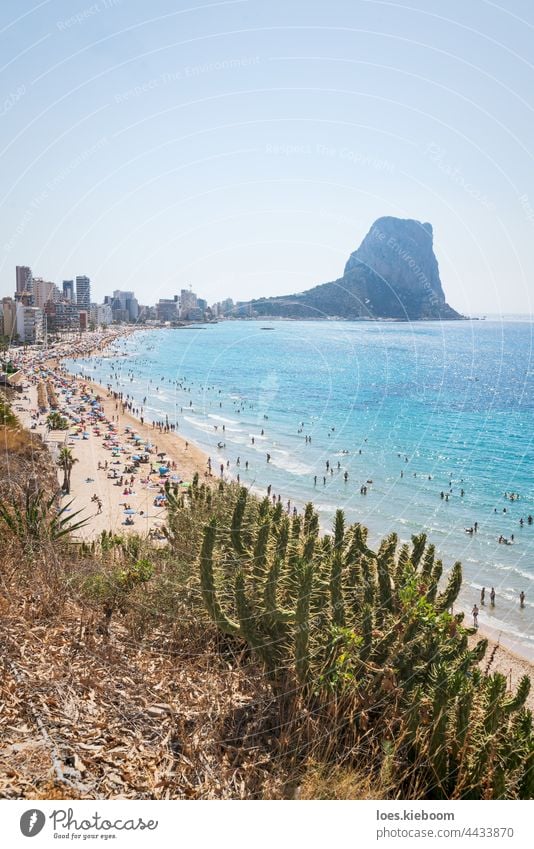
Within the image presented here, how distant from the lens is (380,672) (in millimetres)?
4734

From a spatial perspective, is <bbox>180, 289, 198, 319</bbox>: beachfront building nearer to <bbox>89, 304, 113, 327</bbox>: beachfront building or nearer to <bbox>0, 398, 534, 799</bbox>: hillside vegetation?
<bbox>89, 304, 113, 327</bbox>: beachfront building

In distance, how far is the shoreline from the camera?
18594 millimetres

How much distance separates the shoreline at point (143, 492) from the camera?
61.0ft

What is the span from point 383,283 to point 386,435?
10632 cm

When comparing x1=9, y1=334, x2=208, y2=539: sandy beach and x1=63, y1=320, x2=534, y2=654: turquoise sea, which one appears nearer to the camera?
x1=63, y1=320, x2=534, y2=654: turquoise sea

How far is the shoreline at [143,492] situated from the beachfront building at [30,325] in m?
37.2

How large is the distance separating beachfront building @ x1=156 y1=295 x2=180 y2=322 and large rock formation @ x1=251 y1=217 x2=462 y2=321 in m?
37.2

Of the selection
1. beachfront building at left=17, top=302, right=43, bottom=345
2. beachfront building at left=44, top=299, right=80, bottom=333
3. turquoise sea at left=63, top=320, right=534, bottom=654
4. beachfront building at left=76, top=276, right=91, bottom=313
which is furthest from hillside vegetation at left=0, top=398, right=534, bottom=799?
beachfront building at left=76, top=276, right=91, bottom=313

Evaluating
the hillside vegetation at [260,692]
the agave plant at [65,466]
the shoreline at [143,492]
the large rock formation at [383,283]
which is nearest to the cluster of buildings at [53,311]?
the large rock formation at [383,283]

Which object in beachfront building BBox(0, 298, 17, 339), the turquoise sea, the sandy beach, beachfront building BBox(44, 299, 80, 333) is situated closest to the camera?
the turquoise sea
